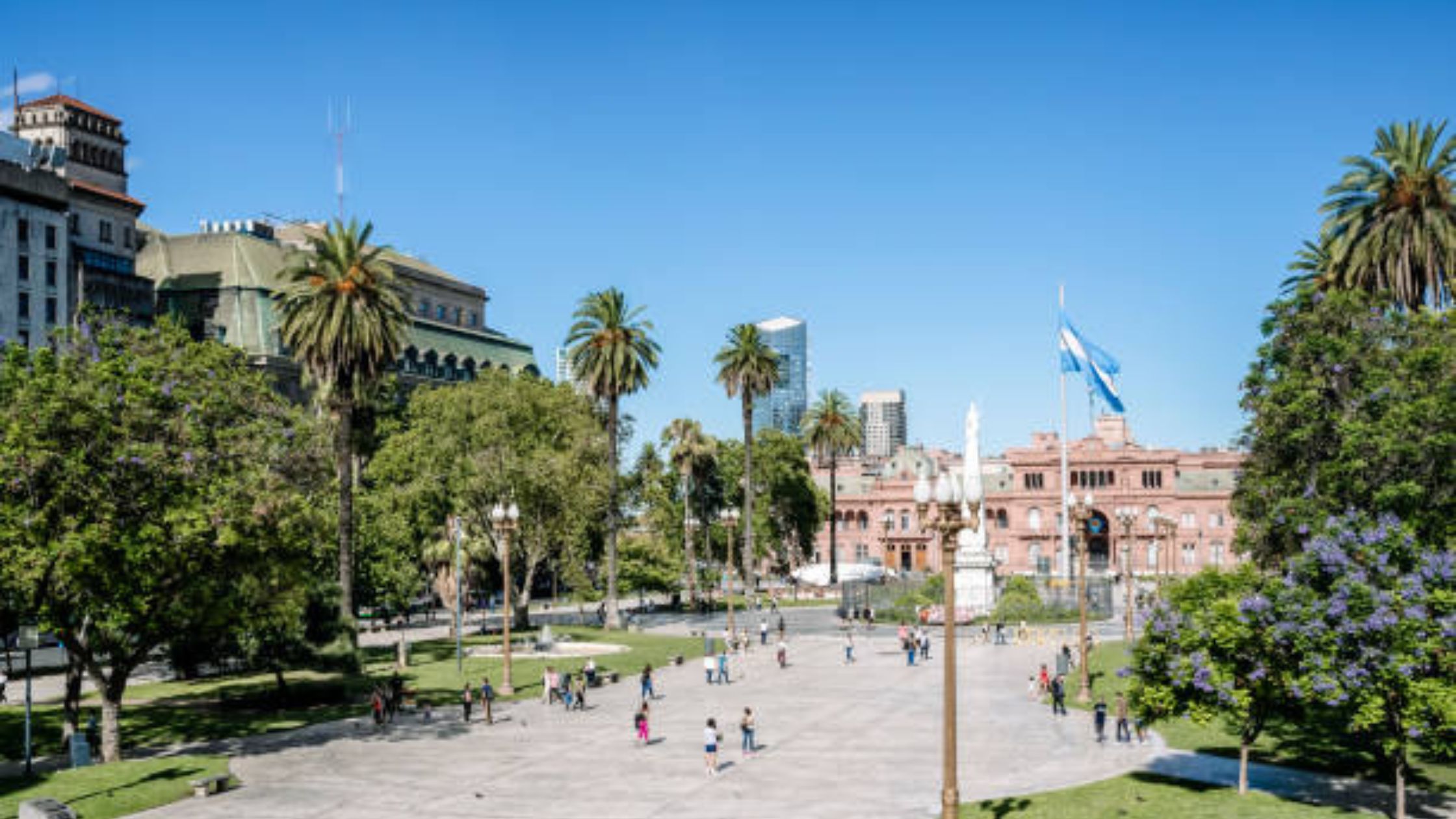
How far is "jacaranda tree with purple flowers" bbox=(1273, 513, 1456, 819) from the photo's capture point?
23.9m

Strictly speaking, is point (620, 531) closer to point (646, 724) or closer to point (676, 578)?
point (676, 578)

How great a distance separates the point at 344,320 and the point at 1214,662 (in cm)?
3593

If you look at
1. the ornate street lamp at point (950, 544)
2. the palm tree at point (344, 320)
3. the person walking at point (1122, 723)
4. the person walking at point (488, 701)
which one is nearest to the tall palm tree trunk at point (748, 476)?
Answer: the palm tree at point (344, 320)

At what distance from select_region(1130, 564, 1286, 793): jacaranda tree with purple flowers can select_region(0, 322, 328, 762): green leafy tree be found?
2235 centimetres

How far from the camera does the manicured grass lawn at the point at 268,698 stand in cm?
3597

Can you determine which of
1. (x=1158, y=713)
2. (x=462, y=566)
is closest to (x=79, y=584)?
(x=1158, y=713)

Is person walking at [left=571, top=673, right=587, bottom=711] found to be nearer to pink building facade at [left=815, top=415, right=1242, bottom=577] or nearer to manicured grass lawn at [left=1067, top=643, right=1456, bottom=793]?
manicured grass lawn at [left=1067, top=643, right=1456, bottom=793]

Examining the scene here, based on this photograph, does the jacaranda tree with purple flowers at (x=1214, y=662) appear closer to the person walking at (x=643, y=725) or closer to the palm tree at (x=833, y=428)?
the person walking at (x=643, y=725)

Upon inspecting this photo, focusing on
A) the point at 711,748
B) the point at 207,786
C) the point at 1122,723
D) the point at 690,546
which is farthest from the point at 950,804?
the point at 690,546

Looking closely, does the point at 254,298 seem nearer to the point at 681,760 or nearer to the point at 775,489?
the point at 775,489

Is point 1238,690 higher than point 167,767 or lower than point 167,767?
higher

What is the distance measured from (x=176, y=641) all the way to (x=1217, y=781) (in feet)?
100

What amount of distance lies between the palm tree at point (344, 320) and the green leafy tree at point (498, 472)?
477 inches

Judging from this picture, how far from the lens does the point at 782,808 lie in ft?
85.3
